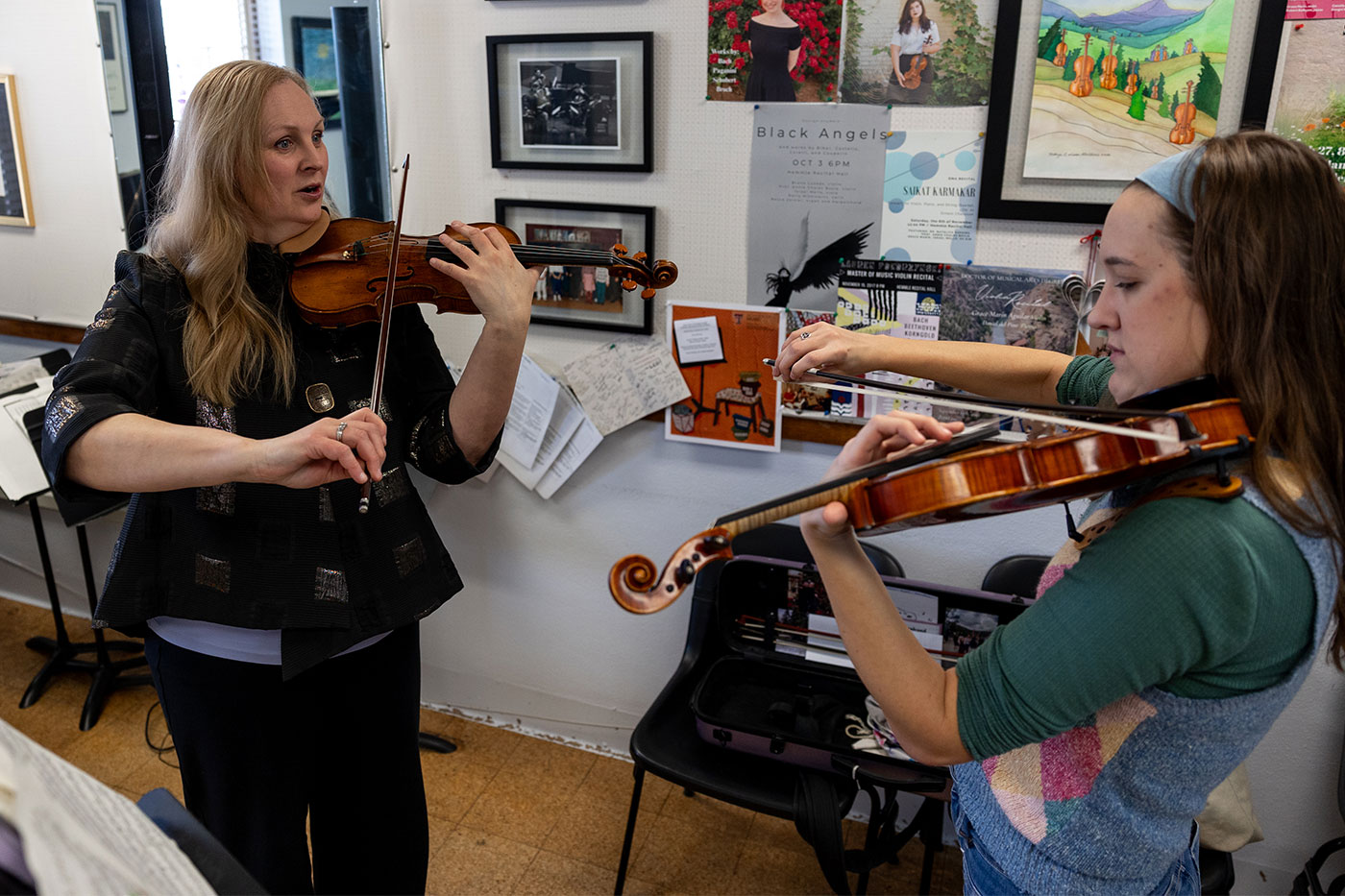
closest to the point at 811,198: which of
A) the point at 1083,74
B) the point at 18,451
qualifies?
the point at 1083,74

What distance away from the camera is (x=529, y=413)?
7.62 feet

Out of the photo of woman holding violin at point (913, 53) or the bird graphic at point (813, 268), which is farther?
the bird graphic at point (813, 268)

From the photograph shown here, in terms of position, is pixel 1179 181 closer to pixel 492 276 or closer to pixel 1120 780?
pixel 1120 780

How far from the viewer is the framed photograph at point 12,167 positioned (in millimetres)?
2701

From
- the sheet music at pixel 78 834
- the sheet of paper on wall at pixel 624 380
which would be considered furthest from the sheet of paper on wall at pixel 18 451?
the sheet music at pixel 78 834

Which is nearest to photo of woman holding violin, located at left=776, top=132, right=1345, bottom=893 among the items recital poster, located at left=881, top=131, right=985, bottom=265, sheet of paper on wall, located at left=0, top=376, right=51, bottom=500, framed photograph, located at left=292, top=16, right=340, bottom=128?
recital poster, located at left=881, top=131, right=985, bottom=265

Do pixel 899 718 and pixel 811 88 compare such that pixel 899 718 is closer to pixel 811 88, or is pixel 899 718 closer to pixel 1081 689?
pixel 1081 689

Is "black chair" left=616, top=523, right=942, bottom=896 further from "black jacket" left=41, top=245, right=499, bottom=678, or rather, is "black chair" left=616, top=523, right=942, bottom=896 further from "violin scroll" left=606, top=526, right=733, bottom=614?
"violin scroll" left=606, top=526, right=733, bottom=614

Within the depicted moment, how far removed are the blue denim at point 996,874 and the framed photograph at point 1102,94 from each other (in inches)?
45.0

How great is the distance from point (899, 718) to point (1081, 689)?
0.17 meters

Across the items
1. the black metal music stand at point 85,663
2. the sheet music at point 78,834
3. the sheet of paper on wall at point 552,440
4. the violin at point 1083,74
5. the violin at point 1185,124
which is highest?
the violin at point 1083,74

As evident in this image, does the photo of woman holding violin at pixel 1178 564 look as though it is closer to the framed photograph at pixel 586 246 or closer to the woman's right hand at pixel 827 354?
the woman's right hand at pixel 827 354

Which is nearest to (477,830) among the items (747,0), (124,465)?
(124,465)

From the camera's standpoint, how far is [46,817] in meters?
0.50
